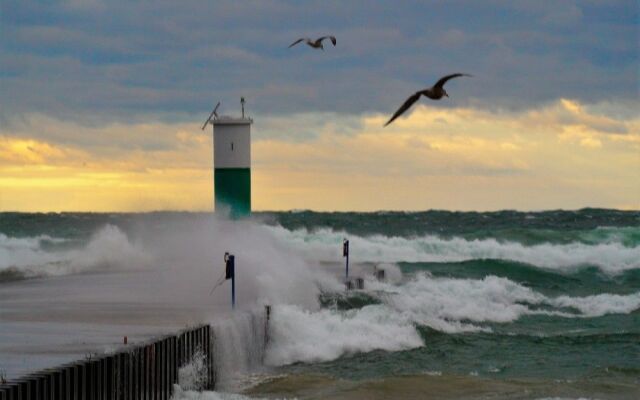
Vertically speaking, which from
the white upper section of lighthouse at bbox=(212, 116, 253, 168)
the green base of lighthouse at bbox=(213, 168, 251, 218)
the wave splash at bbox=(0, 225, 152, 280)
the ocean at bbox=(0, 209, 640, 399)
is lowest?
the ocean at bbox=(0, 209, 640, 399)

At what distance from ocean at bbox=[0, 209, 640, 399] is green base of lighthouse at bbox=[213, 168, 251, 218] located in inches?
17.2

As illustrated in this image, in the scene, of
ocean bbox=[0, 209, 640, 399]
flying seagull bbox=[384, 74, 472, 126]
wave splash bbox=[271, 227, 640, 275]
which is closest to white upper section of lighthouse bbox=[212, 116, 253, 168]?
ocean bbox=[0, 209, 640, 399]

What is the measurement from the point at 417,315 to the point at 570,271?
2052 centimetres

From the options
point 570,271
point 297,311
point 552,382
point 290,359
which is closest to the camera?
point 552,382

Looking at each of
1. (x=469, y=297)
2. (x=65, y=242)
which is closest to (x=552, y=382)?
(x=469, y=297)

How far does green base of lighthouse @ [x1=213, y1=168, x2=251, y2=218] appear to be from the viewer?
87.8 ft

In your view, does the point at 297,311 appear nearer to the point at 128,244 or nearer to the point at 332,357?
the point at 332,357

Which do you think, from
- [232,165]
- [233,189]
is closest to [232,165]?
[232,165]

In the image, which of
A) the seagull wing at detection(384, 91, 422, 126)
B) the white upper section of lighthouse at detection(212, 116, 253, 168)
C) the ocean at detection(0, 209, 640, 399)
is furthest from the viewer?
the white upper section of lighthouse at detection(212, 116, 253, 168)

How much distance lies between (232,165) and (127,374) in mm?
15615

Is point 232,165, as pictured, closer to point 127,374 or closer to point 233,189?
point 233,189

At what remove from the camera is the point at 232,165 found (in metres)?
26.8

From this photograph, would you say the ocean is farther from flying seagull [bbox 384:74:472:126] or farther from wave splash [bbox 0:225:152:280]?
flying seagull [bbox 384:74:472:126]

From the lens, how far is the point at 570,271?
40531 mm
